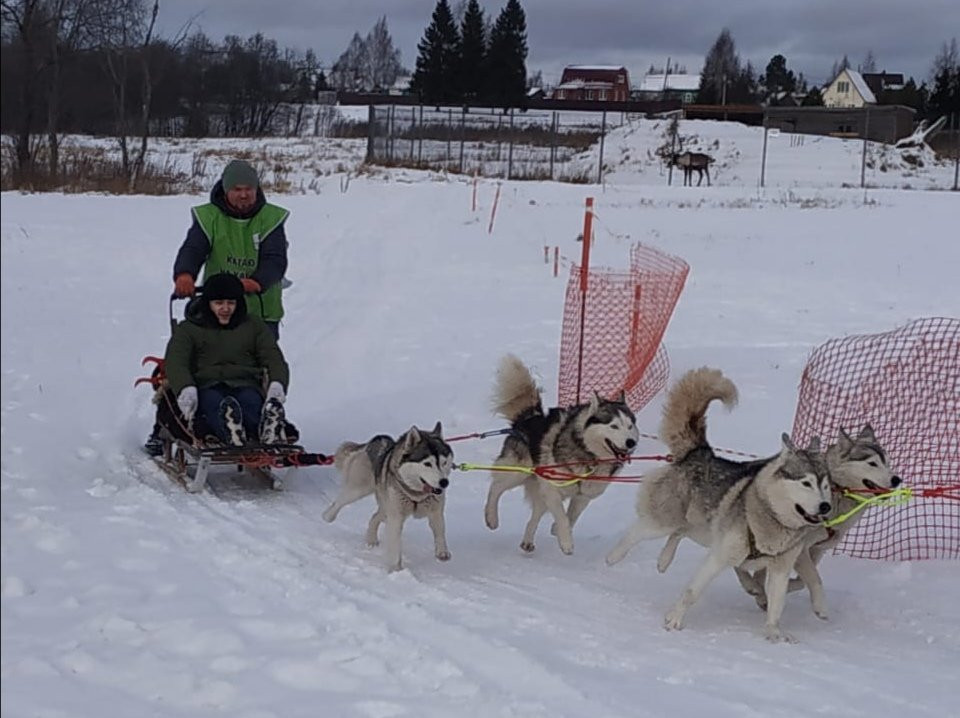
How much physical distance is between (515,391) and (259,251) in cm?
184

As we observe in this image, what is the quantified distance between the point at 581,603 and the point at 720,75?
36.2 meters

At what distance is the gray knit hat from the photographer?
6293mm

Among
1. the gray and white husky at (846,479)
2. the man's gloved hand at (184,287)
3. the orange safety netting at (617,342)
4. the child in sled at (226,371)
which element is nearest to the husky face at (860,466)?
the gray and white husky at (846,479)

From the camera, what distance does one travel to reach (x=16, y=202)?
1.15 meters

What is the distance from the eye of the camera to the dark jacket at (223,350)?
5984 mm

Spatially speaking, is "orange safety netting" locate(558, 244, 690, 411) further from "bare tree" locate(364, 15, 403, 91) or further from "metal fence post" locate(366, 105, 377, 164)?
"metal fence post" locate(366, 105, 377, 164)

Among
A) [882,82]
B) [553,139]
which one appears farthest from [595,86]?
[882,82]

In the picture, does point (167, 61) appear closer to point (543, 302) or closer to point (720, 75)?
point (543, 302)

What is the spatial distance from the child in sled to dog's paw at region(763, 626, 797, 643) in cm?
274

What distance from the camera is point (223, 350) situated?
20.0 ft

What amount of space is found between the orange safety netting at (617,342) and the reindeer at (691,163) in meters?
20.8

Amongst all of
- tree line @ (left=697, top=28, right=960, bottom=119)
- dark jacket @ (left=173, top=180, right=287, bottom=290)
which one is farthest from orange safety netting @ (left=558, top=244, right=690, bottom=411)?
tree line @ (left=697, top=28, right=960, bottom=119)

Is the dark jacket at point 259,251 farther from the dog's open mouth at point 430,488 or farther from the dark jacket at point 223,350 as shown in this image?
the dog's open mouth at point 430,488

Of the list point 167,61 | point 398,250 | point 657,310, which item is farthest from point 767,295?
point 167,61
